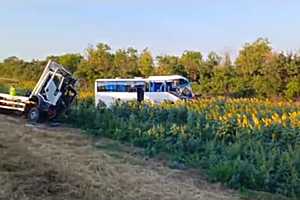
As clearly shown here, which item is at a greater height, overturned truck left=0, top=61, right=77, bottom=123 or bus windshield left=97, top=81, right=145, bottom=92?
bus windshield left=97, top=81, right=145, bottom=92

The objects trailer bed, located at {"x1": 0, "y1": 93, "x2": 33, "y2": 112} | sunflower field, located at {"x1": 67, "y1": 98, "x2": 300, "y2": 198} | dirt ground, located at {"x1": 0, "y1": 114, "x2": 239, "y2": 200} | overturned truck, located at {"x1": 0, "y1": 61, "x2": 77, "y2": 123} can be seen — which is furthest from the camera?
trailer bed, located at {"x1": 0, "y1": 93, "x2": 33, "y2": 112}

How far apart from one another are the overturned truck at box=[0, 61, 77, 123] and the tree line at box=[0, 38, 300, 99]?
66.0ft

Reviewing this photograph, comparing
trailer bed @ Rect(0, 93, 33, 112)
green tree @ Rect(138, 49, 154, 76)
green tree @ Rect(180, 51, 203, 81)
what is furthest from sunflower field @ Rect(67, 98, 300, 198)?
green tree @ Rect(138, 49, 154, 76)

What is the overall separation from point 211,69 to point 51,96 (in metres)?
26.2

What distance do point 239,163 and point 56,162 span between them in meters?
2.95

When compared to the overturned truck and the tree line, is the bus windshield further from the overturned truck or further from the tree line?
the overturned truck

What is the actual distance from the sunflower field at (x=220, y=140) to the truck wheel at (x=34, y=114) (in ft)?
3.69

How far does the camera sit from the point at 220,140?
12.1 metres

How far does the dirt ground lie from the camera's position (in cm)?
612

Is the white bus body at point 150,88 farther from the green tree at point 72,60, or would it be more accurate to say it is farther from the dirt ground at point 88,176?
the dirt ground at point 88,176

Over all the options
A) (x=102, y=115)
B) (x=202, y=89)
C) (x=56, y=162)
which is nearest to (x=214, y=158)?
(x=56, y=162)

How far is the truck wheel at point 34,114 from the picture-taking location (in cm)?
1664

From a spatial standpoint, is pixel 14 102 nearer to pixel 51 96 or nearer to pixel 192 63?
pixel 51 96

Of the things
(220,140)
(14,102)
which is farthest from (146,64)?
(220,140)
